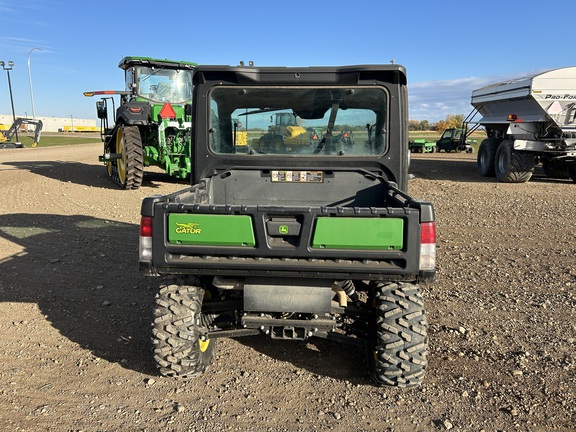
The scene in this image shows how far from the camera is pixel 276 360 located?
3684 mm

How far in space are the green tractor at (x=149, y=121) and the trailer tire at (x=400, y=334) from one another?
7.90m

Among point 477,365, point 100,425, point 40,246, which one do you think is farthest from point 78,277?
point 477,365

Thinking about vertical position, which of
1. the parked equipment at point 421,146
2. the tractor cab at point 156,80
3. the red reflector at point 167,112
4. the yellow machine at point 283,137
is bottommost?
the parked equipment at point 421,146

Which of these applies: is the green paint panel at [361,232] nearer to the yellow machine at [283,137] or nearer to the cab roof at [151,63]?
the yellow machine at [283,137]

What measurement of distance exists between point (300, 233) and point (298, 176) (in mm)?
1424

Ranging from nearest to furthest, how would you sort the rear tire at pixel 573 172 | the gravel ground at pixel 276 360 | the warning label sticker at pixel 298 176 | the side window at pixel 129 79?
the gravel ground at pixel 276 360, the warning label sticker at pixel 298 176, the side window at pixel 129 79, the rear tire at pixel 573 172

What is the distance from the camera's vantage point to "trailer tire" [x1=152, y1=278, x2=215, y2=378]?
10.5 feet

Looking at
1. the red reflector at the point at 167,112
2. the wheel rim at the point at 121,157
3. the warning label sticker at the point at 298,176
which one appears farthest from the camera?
the wheel rim at the point at 121,157

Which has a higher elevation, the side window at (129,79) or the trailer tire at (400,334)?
the side window at (129,79)

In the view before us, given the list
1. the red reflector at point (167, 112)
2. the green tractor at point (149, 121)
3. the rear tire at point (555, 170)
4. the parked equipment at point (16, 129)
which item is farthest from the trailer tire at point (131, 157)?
the parked equipment at point (16, 129)

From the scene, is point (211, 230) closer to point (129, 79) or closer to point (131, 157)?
point (131, 157)

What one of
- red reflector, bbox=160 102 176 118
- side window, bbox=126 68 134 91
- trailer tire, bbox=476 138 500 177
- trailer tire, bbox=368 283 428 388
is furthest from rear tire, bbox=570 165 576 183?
trailer tire, bbox=368 283 428 388

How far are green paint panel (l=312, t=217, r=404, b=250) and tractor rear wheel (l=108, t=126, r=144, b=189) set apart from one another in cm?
857

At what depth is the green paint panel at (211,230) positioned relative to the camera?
291 centimetres
